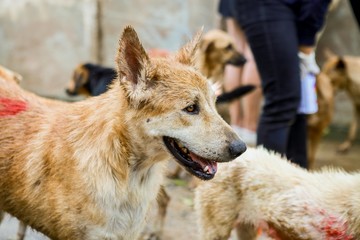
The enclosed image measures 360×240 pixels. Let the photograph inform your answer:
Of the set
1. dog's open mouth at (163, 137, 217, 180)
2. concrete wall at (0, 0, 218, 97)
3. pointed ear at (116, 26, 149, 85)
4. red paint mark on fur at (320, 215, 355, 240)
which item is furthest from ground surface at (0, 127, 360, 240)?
concrete wall at (0, 0, 218, 97)

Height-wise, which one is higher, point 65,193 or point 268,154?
point 65,193

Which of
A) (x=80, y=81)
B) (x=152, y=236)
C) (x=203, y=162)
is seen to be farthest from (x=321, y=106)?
(x=203, y=162)

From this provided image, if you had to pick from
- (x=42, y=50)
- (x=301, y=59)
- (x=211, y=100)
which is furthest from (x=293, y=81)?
(x=42, y=50)

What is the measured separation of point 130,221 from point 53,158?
1.65ft

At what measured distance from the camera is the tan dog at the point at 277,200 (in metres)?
3.38

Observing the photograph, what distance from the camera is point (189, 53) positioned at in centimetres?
312

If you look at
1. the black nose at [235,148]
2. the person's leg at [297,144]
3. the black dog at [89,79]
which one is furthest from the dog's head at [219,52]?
the black nose at [235,148]

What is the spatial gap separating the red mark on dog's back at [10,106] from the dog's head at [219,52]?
12.3ft

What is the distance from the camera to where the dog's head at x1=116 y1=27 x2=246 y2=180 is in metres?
2.77

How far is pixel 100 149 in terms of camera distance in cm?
292

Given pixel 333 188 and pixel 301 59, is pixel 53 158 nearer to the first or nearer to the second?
pixel 333 188

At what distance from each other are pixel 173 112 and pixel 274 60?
1683 millimetres

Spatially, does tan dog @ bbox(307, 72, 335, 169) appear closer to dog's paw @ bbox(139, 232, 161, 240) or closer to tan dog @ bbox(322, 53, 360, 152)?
tan dog @ bbox(322, 53, 360, 152)

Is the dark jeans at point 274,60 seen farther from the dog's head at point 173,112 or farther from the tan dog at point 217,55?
the tan dog at point 217,55
